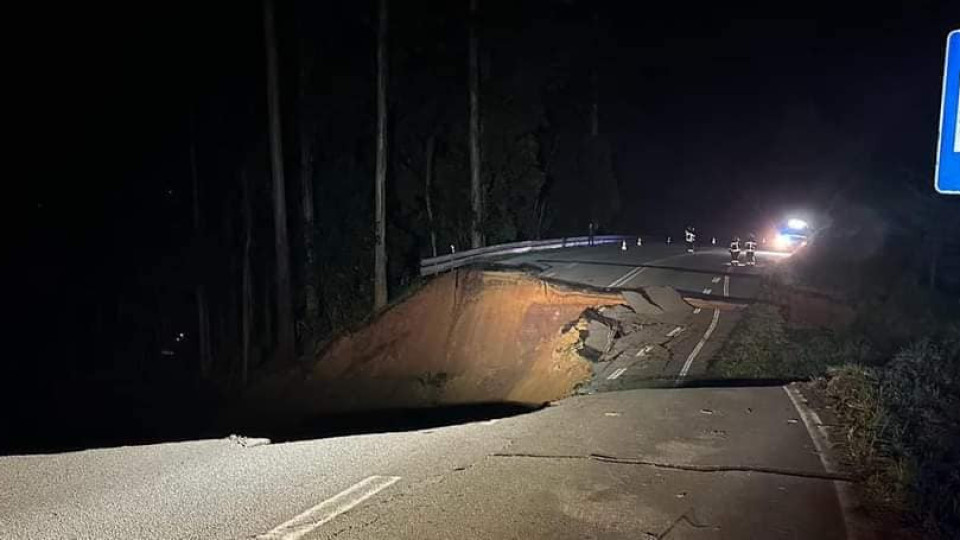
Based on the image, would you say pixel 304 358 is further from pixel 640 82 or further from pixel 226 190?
pixel 640 82

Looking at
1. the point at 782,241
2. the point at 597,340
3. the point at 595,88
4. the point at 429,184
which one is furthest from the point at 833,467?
the point at 595,88

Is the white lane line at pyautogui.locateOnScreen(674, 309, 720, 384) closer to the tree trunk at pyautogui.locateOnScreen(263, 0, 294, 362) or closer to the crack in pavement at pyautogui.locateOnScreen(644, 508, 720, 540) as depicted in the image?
the crack in pavement at pyautogui.locateOnScreen(644, 508, 720, 540)

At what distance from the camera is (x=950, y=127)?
5.53 metres

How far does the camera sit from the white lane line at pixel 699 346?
14.5 m

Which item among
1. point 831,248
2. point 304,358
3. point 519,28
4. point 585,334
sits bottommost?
point 304,358

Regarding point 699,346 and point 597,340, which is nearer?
point 699,346

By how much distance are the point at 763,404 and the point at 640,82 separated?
49196 mm

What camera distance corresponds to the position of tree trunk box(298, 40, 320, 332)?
29.7 meters

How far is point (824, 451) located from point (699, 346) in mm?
8414

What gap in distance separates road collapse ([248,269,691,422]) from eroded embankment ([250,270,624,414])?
0.04 meters

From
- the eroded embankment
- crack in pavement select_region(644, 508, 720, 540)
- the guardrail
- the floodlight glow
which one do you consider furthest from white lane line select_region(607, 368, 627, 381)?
the floodlight glow

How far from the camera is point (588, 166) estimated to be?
45.2 meters

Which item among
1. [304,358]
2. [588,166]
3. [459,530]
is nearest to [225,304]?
[304,358]

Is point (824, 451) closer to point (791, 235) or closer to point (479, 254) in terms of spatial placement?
point (479, 254)
